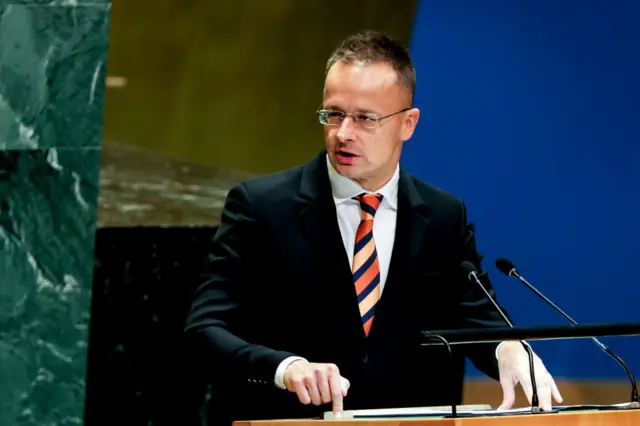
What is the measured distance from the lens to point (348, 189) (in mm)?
3045

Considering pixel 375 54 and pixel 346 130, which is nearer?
pixel 346 130

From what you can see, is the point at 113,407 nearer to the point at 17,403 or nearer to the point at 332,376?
the point at 17,403

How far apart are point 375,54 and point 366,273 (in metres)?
0.61

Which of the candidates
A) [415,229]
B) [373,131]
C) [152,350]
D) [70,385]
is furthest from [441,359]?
[70,385]

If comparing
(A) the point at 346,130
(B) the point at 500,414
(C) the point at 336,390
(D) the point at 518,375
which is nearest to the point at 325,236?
(A) the point at 346,130

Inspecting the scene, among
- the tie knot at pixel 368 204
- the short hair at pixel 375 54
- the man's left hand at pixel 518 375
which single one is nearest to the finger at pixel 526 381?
the man's left hand at pixel 518 375

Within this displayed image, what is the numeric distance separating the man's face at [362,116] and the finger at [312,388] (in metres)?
0.83

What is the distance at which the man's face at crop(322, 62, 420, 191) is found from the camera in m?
2.90

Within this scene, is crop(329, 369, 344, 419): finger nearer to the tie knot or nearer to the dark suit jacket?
the dark suit jacket

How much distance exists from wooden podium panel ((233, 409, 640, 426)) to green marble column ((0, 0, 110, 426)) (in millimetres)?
2460

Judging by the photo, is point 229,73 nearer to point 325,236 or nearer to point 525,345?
point 325,236

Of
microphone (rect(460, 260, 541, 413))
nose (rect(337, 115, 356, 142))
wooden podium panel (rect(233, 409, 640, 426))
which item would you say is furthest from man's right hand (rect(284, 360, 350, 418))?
nose (rect(337, 115, 356, 142))

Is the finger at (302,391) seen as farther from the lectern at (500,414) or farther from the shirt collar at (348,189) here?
the shirt collar at (348,189)

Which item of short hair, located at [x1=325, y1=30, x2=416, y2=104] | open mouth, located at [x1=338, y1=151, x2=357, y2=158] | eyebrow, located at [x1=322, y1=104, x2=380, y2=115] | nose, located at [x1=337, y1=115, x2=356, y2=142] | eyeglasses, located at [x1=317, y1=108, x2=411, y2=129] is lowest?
open mouth, located at [x1=338, y1=151, x2=357, y2=158]
